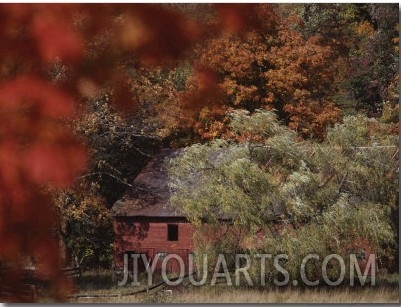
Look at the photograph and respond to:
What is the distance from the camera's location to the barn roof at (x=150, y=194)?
250 inches

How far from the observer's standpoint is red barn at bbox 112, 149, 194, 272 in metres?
6.11

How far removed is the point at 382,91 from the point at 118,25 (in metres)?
4.00

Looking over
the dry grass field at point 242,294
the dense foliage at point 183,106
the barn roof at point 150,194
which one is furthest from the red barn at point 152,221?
the dry grass field at point 242,294

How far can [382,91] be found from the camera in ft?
17.2

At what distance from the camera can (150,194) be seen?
6.49 m

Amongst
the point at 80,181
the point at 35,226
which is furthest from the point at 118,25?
the point at 80,181

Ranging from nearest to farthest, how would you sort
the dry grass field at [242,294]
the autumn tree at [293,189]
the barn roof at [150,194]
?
the dry grass field at [242,294]
the autumn tree at [293,189]
the barn roof at [150,194]

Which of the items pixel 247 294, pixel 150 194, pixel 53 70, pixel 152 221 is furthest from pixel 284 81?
pixel 53 70

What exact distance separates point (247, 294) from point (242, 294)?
0.05 metres

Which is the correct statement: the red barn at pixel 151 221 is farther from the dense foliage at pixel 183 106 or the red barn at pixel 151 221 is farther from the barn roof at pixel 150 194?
the dense foliage at pixel 183 106

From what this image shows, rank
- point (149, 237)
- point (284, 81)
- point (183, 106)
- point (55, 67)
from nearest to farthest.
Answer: point (55, 67), point (183, 106), point (284, 81), point (149, 237)

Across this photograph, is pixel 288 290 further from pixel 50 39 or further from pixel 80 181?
pixel 50 39

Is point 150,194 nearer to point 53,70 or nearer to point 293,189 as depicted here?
point 293,189

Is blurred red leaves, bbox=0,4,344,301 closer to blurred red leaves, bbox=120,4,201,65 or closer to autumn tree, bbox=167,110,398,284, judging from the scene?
blurred red leaves, bbox=120,4,201,65
